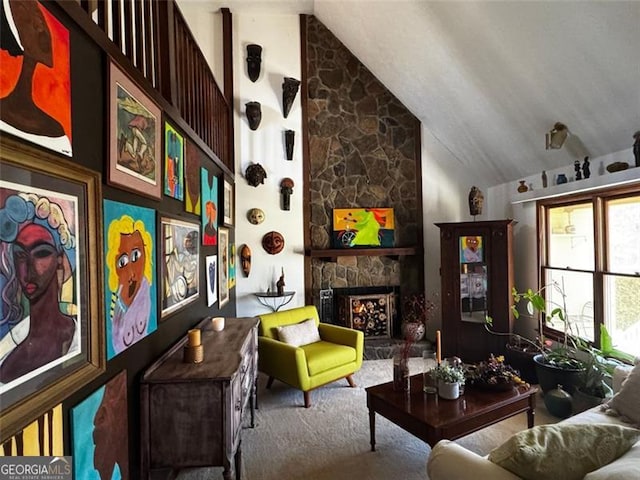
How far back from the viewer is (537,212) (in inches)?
158

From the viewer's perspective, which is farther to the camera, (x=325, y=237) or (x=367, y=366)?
(x=325, y=237)

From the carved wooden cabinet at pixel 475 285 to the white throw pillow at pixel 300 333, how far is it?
173cm

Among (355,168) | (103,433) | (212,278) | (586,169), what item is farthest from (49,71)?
(586,169)

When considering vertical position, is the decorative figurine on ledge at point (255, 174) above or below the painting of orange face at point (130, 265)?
above

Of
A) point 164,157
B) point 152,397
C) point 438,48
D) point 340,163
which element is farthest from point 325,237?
point 152,397

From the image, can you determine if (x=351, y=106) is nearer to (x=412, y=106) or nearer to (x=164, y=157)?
(x=412, y=106)

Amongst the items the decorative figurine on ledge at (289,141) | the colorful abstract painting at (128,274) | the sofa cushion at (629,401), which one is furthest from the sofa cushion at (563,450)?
the decorative figurine on ledge at (289,141)

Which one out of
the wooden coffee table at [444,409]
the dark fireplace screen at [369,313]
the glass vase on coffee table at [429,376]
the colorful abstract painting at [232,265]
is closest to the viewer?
the wooden coffee table at [444,409]

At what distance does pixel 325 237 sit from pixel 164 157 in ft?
9.37

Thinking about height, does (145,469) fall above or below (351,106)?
below

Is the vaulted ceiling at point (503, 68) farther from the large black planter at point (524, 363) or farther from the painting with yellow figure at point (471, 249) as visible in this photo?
the large black planter at point (524, 363)

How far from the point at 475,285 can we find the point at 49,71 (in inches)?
168

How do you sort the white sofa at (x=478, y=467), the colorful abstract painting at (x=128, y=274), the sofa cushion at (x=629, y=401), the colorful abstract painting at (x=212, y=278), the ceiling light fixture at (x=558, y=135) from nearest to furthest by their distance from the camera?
the white sofa at (x=478, y=467)
the colorful abstract painting at (x=128, y=274)
the sofa cushion at (x=629, y=401)
the colorful abstract painting at (x=212, y=278)
the ceiling light fixture at (x=558, y=135)

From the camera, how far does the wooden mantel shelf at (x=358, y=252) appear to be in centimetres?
439
